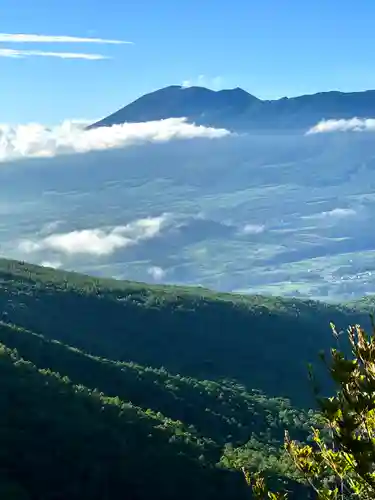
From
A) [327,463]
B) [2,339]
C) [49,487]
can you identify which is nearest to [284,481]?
[49,487]

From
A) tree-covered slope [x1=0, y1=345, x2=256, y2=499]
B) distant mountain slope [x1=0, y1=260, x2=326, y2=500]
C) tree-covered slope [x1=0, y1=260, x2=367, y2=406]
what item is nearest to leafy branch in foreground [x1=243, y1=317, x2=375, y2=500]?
distant mountain slope [x1=0, y1=260, x2=326, y2=500]

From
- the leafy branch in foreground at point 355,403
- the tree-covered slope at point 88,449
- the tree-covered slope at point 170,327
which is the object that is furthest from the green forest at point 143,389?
the leafy branch in foreground at point 355,403

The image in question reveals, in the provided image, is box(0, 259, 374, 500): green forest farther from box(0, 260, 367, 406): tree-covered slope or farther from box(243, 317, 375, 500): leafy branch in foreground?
box(243, 317, 375, 500): leafy branch in foreground

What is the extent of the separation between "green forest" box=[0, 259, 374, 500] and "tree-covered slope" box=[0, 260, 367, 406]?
290 millimetres

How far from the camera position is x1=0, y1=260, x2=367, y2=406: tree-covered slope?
319 feet

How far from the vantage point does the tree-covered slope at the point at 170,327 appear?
9712 cm

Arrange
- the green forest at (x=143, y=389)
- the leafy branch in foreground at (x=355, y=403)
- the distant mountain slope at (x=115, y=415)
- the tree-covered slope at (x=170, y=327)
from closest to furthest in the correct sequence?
the leafy branch in foreground at (x=355, y=403)
the distant mountain slope at (x=115, y=415)
the green forest at (x=143, y=389)
the tree-covered slope at (x=170, y=327)

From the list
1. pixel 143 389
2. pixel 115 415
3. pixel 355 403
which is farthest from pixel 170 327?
pixel 355 403

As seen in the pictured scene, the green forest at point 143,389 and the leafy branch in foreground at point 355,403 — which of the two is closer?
the leafy branch in foreground at point 355,403

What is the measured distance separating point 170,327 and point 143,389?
4002 centimetres

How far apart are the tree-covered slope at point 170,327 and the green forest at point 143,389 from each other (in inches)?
11.4

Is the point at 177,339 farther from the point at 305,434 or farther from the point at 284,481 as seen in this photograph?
the point at 284,481

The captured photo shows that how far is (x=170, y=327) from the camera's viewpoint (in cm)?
11238

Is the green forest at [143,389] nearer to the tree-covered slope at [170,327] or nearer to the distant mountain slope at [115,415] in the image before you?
the distant mountain slope at [115,415]
